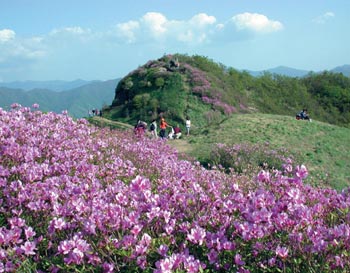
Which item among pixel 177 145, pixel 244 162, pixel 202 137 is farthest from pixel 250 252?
pixel 202 137

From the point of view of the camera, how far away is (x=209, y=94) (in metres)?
36.4

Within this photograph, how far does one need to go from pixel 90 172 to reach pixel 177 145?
16.1m

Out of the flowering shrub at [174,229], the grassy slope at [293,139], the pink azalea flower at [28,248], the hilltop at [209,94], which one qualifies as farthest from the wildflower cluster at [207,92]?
the pink azalea flower at [28,248]

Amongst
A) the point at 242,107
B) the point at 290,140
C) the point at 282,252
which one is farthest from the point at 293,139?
the point at 282,252

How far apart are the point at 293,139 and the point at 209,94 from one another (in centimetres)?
1608

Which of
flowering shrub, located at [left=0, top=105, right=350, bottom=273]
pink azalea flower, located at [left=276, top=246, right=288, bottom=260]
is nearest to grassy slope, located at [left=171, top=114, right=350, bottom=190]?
flowering shrub, located at [left=0, top=105, right=350, bottom=273]

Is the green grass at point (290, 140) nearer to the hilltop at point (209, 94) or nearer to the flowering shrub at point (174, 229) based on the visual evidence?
the hilltop at point (209, 94)

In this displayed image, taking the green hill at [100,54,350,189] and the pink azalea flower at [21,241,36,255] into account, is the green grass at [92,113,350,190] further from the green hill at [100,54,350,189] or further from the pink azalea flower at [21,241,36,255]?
the pink azalea flower at [21,241,36,255]

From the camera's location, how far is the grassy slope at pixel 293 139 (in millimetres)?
17266

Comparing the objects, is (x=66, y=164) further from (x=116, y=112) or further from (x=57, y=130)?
(x=116, y=112)

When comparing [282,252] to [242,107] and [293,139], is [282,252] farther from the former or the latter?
[242,107]

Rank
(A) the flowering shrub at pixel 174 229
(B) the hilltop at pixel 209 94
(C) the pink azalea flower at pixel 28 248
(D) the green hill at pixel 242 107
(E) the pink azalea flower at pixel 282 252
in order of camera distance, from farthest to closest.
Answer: (B) the hilltop at pixel 209 94 < (D) the green hill at pixel 242 107 < (C) the pink azalea flower at pixel 28 248 < (A) the flowering shrub at pixel 174 229 < (E) the pink azalea flower at pixel 282 252

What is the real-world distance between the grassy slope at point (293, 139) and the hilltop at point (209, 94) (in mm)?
6308

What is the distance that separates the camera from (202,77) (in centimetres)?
3875
